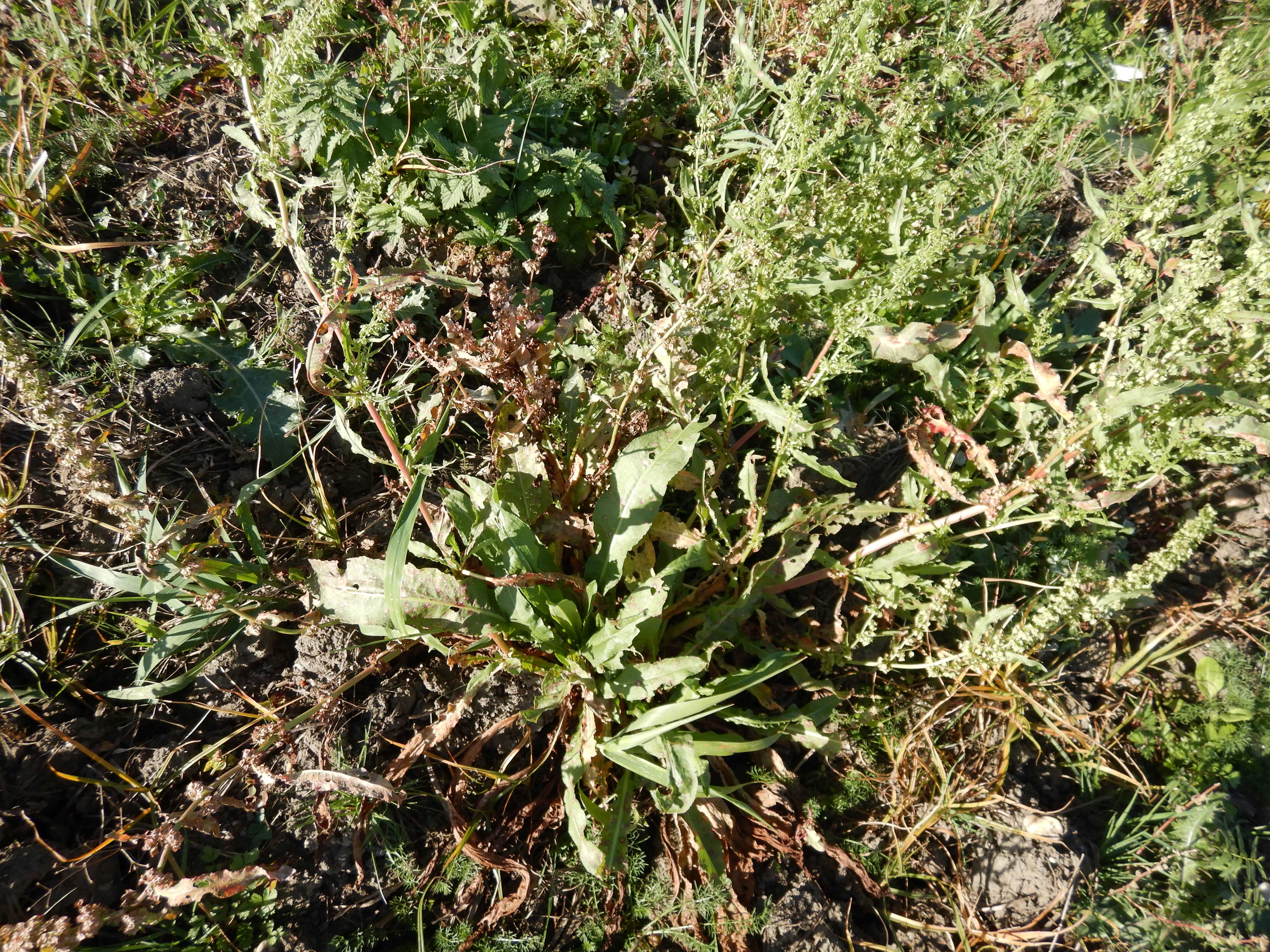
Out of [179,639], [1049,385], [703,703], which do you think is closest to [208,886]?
[179,639]

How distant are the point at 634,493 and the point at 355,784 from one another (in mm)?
1143

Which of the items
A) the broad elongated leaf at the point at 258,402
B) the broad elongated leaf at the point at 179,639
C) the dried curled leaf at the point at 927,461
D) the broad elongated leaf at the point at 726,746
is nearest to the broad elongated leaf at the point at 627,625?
the broad elongated leaf at the point at 726,746

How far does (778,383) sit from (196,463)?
2252mm

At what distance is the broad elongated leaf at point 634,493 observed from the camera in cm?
220

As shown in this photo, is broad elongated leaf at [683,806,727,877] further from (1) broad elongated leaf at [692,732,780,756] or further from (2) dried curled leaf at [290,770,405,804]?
Result: (2) dried curled leaf at [290,770,405,804]

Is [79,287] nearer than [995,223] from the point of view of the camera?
Yes

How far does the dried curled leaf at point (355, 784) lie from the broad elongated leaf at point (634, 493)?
85 cm

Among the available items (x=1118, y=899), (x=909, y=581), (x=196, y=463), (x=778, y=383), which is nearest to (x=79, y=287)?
(x=196, y=463)

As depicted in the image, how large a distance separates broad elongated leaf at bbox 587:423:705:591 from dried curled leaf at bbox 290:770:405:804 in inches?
33.3

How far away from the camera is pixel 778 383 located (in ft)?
9.42

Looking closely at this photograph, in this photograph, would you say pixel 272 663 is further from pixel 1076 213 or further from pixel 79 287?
pixel 1076 213

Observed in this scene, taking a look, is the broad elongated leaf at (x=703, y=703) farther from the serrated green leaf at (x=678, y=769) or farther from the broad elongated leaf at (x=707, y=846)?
the broad elongated leaf at (x=707, y=846)

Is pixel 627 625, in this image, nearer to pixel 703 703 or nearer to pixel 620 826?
pixel 703 703

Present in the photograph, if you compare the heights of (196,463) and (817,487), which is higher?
(196,463)
